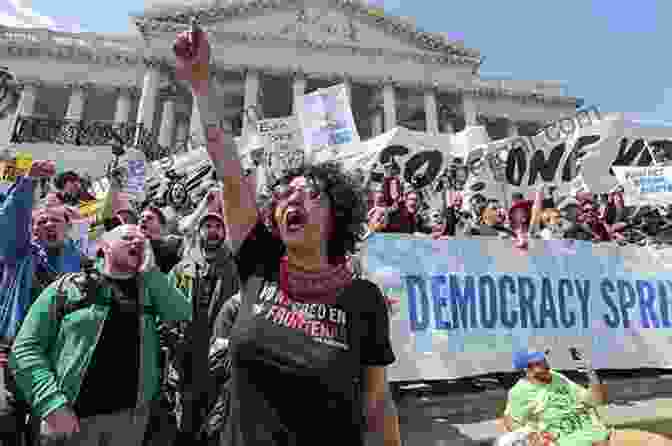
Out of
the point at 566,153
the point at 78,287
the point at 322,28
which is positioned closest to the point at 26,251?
the point at 78,287

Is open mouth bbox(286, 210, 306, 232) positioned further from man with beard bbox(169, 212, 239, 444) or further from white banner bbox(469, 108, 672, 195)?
white banner bbox(469, 108, 672, 195)

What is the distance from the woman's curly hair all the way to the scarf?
168mm

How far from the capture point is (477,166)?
10.1m

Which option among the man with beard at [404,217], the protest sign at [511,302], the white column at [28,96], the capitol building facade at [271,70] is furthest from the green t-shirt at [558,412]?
the white column at [28,96]

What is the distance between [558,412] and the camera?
3.97m

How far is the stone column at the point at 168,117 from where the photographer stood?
37.5 meters

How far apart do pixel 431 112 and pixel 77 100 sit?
30.8 meters

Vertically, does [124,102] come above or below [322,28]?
below

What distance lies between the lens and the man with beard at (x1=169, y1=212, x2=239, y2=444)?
3.09 metres

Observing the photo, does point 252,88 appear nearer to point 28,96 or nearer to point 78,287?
point 28,96

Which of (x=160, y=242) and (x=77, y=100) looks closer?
(x=160, y=242)

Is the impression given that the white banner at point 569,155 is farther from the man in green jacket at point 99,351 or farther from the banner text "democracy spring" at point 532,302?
the man in green jacket at point 99,351

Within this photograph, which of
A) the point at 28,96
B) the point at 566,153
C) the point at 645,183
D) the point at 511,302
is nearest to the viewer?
the point at 511,302

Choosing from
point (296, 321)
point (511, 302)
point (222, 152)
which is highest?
point (222, 152)
